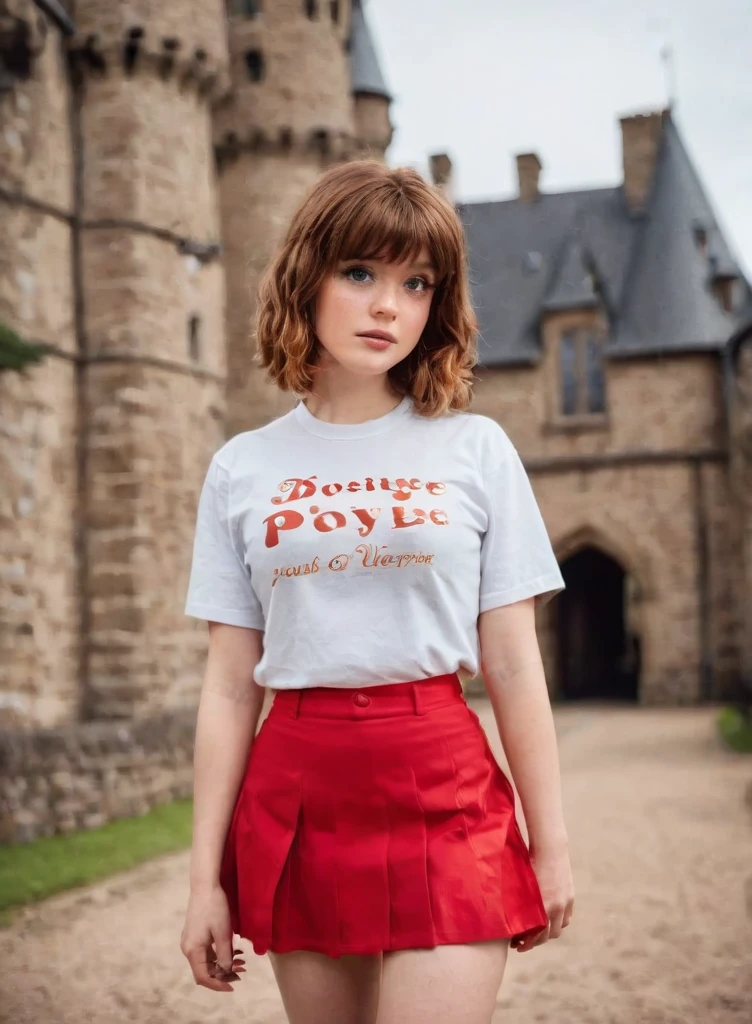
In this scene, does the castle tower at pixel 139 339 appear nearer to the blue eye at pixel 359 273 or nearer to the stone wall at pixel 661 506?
the stone wall at pixel 661 506

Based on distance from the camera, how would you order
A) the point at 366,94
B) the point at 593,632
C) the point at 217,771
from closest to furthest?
the point at 217,771
the point at 366,94
the point at 593,632

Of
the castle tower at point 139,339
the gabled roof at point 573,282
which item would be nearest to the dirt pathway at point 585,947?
the castle tower at point 139,339

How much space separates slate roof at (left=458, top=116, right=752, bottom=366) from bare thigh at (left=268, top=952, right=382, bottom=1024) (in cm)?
1810

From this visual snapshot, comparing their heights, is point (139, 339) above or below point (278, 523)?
above

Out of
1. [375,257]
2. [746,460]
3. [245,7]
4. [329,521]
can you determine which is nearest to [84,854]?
[329,521]

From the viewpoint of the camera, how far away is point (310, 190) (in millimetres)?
2035

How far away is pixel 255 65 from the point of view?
16.9 meters

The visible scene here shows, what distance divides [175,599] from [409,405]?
11.6 metres

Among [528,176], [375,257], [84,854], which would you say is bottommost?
[84,854]

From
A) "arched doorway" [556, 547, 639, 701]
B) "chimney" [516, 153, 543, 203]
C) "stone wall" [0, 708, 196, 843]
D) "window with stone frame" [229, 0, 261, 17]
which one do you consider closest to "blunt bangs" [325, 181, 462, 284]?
"stone wall" [0, 708, 196, 843]

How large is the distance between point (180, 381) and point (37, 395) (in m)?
1.89

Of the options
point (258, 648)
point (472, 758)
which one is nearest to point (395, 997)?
point (472, 758)

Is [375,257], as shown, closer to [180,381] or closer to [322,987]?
[322,987]

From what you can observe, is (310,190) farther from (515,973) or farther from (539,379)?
(539,379)
